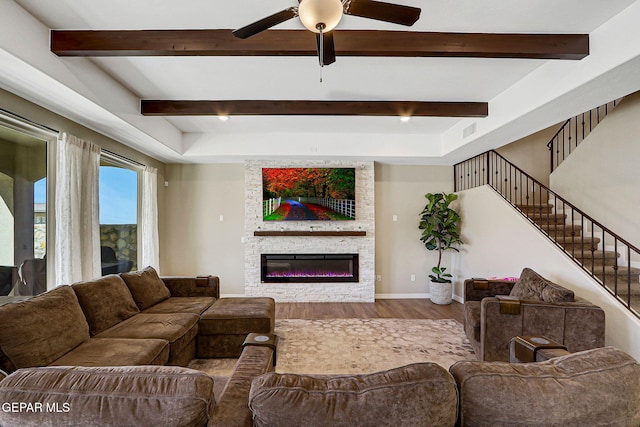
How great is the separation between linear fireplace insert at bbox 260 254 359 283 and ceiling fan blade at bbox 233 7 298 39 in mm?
4158

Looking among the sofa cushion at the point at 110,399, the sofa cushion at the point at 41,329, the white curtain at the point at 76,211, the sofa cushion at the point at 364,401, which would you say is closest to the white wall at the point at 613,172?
the sofa cushion at the point at 364,401

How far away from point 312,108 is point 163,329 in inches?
115

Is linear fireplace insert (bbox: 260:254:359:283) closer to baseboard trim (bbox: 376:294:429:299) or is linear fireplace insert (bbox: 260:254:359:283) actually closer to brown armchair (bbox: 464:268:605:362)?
baseboard trim (bbox: 376:294:429:299)

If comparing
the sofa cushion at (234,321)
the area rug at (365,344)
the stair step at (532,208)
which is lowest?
the area rug at (365,344)

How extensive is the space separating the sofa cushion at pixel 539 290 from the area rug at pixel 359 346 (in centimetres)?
87

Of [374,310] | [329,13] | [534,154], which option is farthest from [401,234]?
[329,13]

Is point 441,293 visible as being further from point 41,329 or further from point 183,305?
point 41,329

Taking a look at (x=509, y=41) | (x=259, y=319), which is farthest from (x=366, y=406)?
(x=509, y=41)

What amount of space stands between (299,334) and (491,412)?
3.01 m

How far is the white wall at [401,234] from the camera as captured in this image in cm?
568

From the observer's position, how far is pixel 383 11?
1607 mm

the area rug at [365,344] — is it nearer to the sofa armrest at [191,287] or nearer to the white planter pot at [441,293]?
the white planter pot at [441,293]

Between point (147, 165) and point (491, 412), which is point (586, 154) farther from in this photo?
point (147, 165)

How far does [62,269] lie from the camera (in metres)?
3.02
